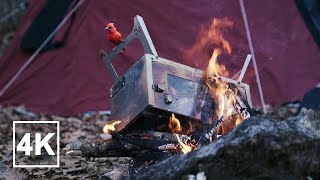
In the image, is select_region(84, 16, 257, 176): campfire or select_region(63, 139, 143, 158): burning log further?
select_region(63, 139, 143, 158): burning log

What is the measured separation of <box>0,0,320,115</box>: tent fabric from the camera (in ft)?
27.8

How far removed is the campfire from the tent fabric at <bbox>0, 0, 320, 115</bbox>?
3.57m

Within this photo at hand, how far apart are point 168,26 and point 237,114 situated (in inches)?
165

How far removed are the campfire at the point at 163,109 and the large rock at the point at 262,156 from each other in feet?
A: 2.75

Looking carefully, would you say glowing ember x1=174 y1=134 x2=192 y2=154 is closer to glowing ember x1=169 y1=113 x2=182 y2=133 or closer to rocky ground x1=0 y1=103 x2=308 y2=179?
glowing ember x1=169 y1=113 x2=182 y2=133

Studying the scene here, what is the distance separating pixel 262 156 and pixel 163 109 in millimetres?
1066

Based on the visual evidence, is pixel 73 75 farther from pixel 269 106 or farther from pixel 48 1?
pixel 269 106

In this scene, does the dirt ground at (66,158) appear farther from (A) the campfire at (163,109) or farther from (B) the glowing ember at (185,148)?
(B) the glowing ember at (185,148)

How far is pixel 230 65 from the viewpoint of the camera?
753 centimetres

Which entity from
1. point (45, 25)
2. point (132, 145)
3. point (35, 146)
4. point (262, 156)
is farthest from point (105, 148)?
point (45, 25)

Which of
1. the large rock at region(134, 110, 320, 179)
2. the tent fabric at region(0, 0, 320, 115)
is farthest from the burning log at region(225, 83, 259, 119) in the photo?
the tent fabric at region(0, 0, 320, 115)

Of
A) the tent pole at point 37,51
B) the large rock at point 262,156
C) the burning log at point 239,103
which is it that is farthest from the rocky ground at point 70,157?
the large rock at point 262,156

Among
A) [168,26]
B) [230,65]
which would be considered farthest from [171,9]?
[230,65]

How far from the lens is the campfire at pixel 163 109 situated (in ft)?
13.9
